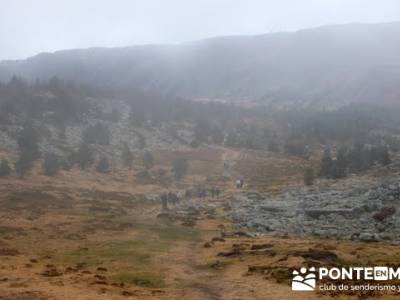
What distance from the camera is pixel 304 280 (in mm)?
25422

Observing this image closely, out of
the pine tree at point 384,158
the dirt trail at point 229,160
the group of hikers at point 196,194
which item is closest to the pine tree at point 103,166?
the group of hikers at point 196,194

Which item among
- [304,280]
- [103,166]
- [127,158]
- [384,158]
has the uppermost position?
[127,158]

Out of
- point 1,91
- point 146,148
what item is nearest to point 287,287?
point 146,148

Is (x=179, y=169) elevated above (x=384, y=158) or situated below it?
below

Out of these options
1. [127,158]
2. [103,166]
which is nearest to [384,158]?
[127,158]

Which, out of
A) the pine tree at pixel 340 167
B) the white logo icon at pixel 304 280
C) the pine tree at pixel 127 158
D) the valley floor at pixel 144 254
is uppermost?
the pine tree at pixel 127 158

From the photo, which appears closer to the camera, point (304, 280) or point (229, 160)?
point (304, 280)

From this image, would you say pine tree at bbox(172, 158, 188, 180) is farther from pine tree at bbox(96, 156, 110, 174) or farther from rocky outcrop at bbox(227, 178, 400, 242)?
rocky outcrop at bbox(227, 178, 400, 242)

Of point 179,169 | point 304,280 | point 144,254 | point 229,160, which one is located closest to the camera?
point 304,280

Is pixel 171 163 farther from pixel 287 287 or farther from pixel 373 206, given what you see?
pixel 287 287

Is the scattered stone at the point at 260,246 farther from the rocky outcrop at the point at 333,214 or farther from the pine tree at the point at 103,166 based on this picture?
the pine tree at the point at 103,166

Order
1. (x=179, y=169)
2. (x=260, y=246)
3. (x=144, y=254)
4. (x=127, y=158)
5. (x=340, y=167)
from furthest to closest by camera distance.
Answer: (x=127, y=158), (x=179, y=169), (x=340, y=167), (x=260, y=246), (x=144, y=254)

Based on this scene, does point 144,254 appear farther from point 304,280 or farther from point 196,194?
point 196,194

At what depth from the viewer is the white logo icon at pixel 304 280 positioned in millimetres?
24594
